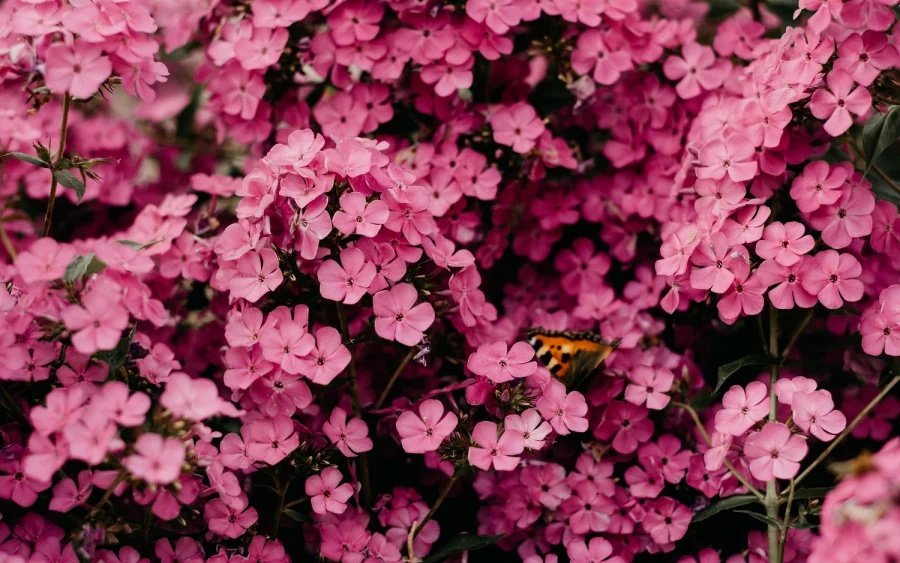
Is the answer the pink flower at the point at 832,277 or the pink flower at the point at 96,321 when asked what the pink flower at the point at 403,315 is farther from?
the pink flower at the point at 832,277

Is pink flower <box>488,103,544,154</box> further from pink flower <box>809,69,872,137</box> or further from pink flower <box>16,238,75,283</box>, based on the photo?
pink flower <box>16,238,75,283</box>

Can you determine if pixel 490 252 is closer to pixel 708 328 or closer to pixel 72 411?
pixel 708 328

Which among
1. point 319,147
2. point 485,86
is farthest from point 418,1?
point 319,147

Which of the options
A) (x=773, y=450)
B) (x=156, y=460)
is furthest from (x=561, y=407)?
(x=156, y=460)

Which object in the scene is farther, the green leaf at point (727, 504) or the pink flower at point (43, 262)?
the green leaf at point (727, 504)

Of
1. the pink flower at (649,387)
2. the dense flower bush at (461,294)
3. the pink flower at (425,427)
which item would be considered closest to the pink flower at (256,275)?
the dense flower bush at (461,294)

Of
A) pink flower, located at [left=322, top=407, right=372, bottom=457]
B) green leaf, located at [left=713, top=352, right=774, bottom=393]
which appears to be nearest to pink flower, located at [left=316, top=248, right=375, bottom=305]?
pink flower, located at [left=322, top=407, right=372, bottom=457]

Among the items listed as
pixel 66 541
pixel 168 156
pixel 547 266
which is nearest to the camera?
pixel 66 541
